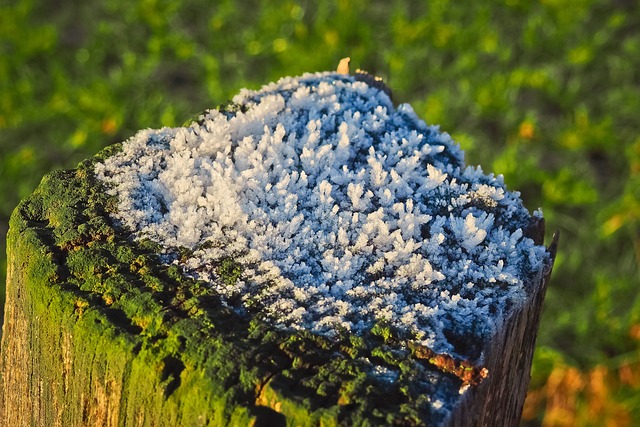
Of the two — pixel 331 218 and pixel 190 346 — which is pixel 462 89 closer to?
pixel 331 218

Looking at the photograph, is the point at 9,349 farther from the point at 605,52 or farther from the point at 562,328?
the point at 605,52

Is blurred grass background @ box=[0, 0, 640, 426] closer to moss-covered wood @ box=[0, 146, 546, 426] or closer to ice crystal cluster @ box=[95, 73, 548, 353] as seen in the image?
ice crystal cluster @ box=[95, 73, 548, 353]

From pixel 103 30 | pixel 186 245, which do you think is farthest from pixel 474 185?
pixel 103 30

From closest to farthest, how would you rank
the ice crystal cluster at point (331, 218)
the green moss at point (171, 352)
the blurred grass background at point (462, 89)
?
1. the green moss at point (171, 352)
2. the ice crystal cluster at point (331, 218)
3. the blurred grass background at point (462, 89)

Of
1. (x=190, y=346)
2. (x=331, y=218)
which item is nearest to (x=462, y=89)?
(x=331, y=218)

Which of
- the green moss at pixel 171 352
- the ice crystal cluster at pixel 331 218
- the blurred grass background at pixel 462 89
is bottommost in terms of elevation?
the green moss at pixel 171 352

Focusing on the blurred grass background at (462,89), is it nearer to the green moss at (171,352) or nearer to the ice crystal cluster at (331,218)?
the ice crystal cluster at (331,218)

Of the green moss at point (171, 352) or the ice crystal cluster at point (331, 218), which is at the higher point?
the ice crystal cluster at point (331, 218)

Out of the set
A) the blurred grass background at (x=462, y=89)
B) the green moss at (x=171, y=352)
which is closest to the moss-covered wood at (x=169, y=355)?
the green moss at (x=171, y=352)
